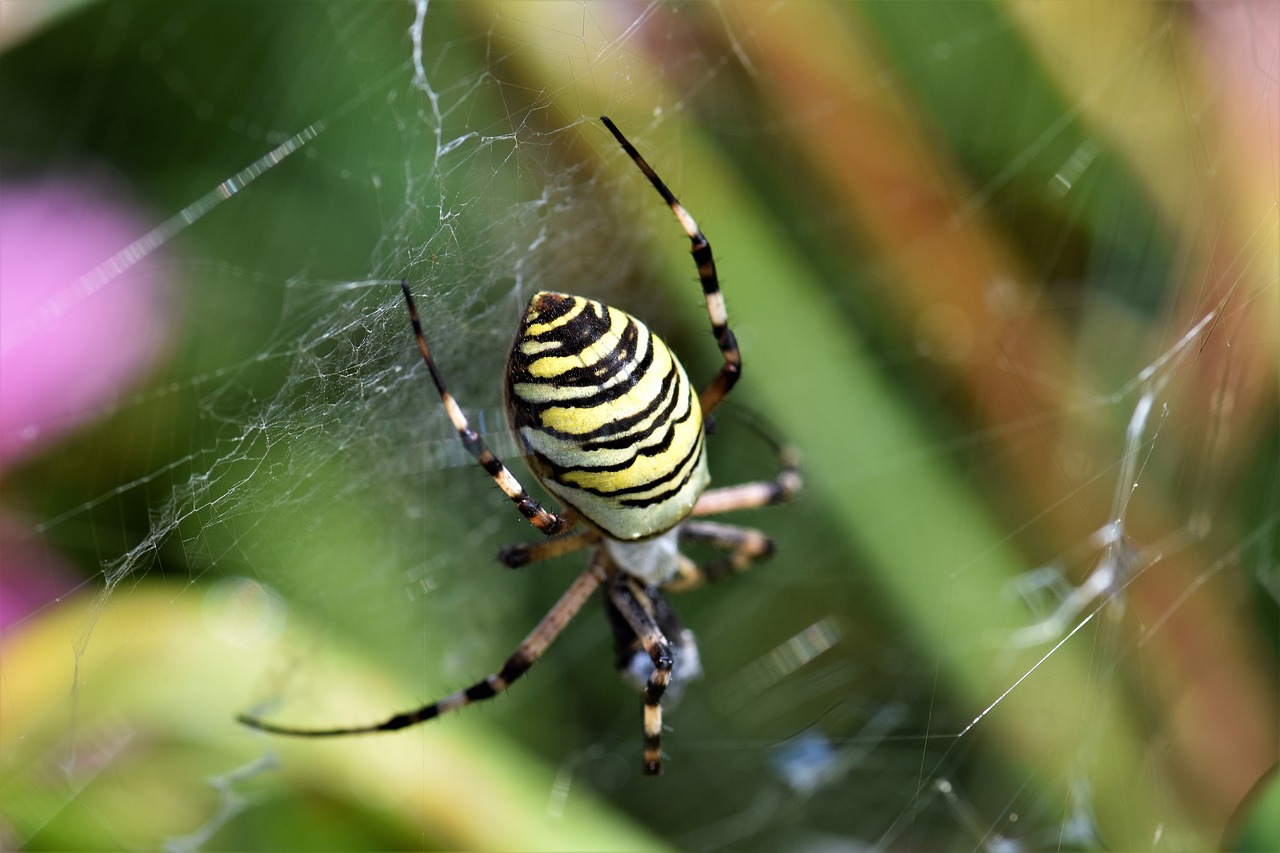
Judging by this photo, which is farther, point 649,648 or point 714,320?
point 649,648

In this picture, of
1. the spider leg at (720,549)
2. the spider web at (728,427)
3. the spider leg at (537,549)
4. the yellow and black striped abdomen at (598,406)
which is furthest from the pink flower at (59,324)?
the spider leg at (720,549)

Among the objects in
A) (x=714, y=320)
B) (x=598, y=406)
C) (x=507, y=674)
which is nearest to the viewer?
(x=598, y=406)

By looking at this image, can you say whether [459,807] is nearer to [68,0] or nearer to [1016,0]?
[68,0]

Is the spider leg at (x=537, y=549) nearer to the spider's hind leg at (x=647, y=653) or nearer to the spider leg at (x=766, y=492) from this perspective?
the spider's hind leg at (x=647, y=653)

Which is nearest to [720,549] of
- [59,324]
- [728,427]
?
[728,427]

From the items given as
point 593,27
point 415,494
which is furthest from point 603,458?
point 415,494

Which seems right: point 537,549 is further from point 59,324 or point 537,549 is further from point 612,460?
point 59,324
